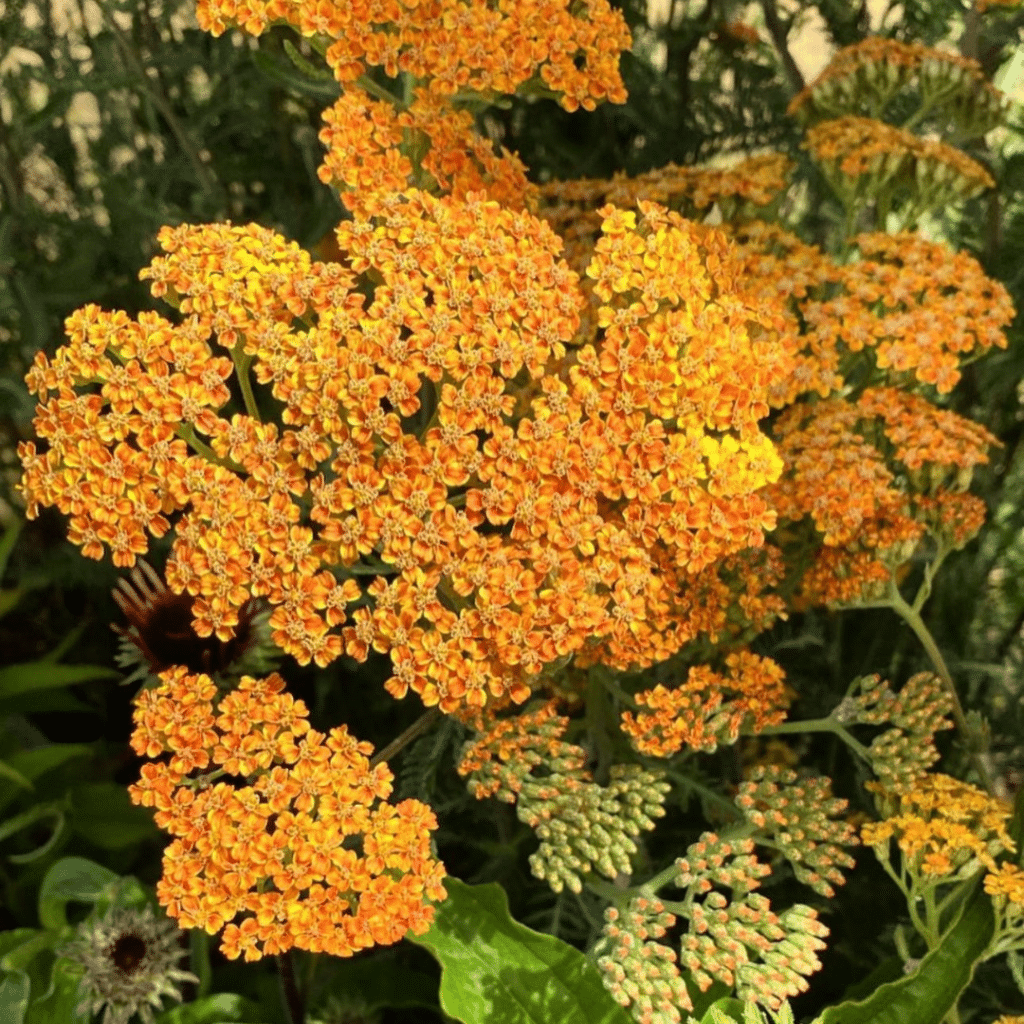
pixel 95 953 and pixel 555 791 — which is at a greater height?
pixel 555 791

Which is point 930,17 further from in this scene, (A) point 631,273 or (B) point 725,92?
(A) point 631,273

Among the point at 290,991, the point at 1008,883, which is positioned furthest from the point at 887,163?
the point at 290,991

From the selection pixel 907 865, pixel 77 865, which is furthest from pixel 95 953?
pixel 907 865

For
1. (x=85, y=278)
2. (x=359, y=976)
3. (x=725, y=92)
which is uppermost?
(x=725, y=92)

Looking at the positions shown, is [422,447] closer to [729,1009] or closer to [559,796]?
[559,796]

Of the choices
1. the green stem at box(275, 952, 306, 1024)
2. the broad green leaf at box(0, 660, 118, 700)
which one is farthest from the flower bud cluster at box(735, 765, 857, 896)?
the broad green leaf at box(0, 660, 118, 700)

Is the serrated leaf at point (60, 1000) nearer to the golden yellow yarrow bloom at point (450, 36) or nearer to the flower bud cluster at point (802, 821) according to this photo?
the flower bud cluster at point (802, 821)
